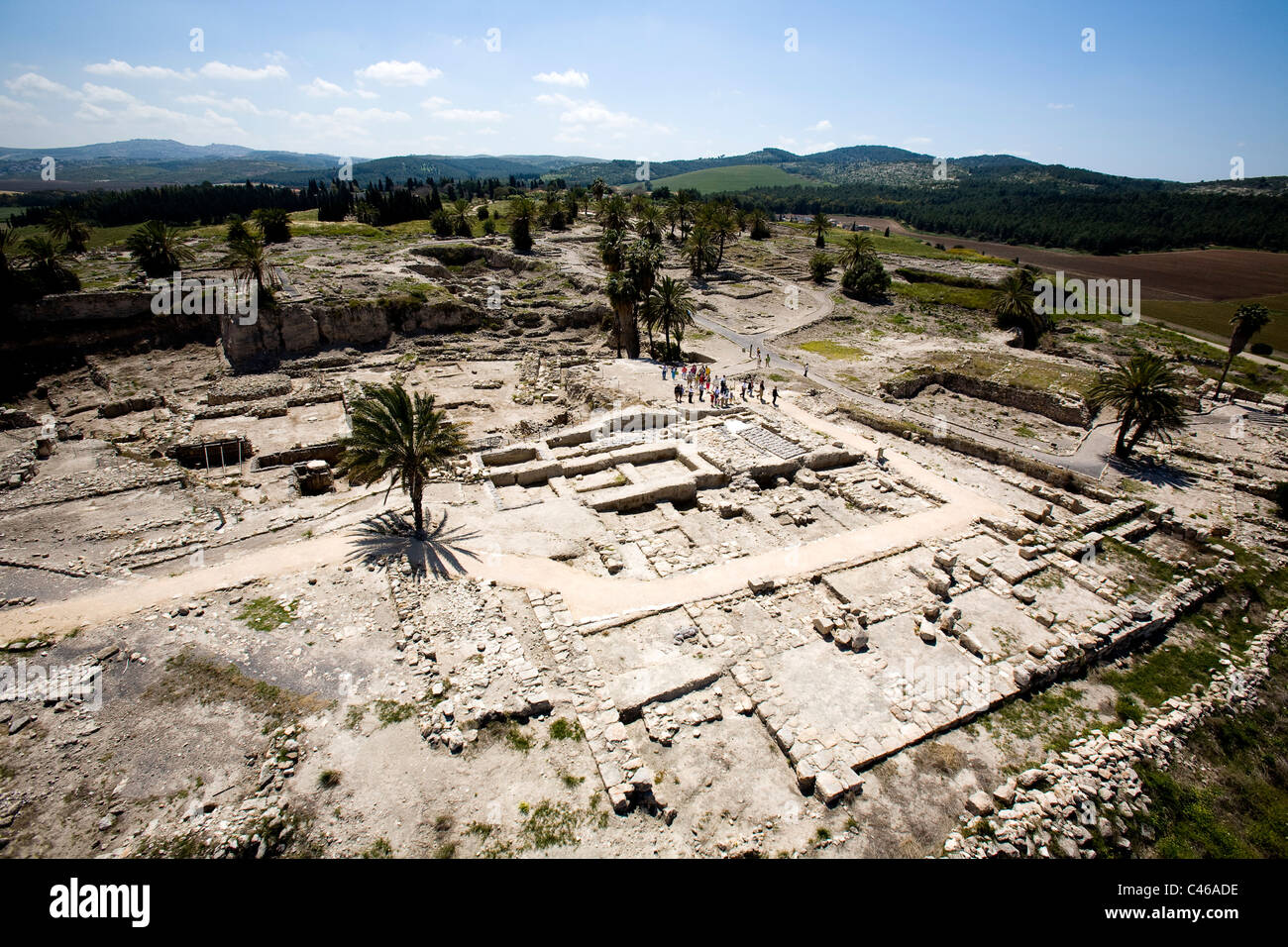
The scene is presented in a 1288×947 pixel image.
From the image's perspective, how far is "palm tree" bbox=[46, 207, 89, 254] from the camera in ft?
155

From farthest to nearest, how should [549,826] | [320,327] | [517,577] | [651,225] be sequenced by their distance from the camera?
[651,225], [320,327], [517,577], [549,826]

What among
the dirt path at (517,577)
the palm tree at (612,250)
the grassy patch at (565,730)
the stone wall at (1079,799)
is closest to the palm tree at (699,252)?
the palm tree at (612,250)

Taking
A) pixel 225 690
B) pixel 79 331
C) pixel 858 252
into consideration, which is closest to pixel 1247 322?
pixel 858 252

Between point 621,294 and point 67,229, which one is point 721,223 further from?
point 67,229

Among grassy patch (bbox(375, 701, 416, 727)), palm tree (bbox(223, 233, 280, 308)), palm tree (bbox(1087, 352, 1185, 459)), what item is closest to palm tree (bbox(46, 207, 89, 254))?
palm tree (bbox(223, 233, 280, 308))

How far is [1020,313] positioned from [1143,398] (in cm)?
2652

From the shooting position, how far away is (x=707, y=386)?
117ft

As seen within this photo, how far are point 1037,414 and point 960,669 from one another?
27652 millimetres

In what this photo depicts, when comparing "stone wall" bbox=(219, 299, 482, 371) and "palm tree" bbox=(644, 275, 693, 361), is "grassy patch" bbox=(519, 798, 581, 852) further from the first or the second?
"stone wall" bbox=(219, 299, 482, 371)

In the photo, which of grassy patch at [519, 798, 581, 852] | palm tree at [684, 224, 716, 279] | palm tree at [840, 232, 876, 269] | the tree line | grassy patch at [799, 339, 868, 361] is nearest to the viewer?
grassy patch at [519, 798, 581, 852]

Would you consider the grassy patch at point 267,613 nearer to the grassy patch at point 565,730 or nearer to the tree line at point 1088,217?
the grassy patch at point 565,730

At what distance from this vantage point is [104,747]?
1191cm

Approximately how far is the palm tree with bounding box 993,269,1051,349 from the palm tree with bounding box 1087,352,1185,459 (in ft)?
75.4
